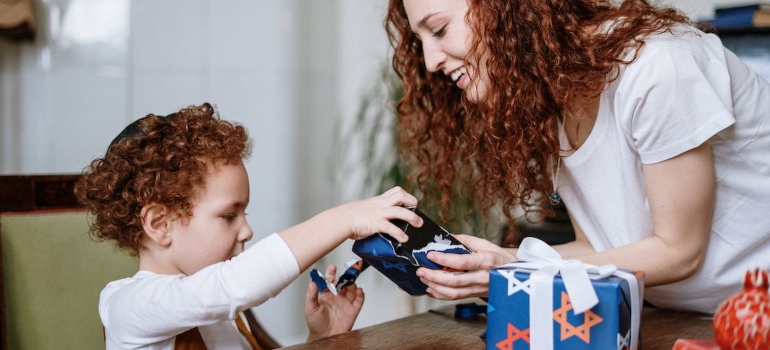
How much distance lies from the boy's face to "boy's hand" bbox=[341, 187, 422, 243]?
252 mm

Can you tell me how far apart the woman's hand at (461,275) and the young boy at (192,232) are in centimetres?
9

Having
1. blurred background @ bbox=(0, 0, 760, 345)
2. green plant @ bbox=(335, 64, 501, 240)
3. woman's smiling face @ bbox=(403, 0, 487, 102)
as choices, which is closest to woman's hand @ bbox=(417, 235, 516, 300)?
woman's smiling face @ bbox=(403, 0, 487, 102)

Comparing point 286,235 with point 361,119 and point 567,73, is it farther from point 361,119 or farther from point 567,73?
point 361,119

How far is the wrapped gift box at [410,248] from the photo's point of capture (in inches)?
42.7

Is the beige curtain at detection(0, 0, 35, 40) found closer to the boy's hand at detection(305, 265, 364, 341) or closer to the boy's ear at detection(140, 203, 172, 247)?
the boy's ear at detection(140, 203, 172, 247)

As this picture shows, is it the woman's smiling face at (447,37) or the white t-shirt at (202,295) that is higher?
the woman's smiling face at (447,37)

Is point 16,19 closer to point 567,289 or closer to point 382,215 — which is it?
point 382,215

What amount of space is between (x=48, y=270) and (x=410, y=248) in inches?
29.7

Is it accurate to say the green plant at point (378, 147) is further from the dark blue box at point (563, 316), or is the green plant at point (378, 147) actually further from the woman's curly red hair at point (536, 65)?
the dark blue box at point (563, 316)

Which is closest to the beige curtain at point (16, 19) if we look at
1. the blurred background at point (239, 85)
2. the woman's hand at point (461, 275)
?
the blurred background at point (239, 85)

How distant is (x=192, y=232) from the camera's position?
127 cm

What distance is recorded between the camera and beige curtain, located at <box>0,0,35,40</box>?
8.15 ft

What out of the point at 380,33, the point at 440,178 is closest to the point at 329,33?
the point at 380,33

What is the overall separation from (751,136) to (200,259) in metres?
1.01
